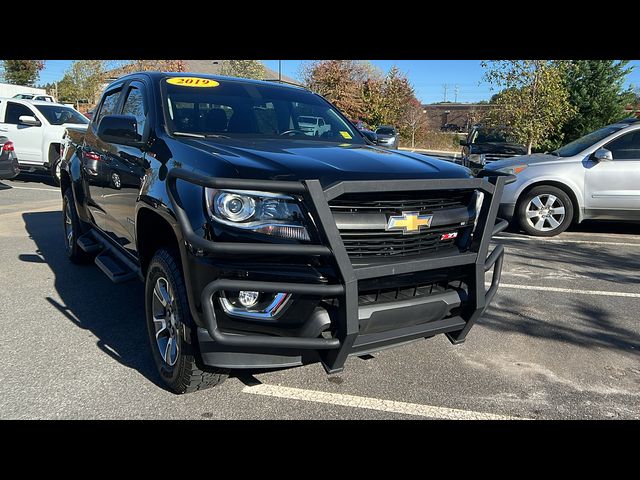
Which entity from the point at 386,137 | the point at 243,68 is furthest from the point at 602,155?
the point at 243,68

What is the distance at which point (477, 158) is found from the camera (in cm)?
1259

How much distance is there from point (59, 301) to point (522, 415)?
3921 millimetres

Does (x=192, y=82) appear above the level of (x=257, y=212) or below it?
above

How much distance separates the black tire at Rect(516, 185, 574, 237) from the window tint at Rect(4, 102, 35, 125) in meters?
11.4

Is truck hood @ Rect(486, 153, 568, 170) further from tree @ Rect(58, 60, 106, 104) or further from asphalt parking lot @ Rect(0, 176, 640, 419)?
tree @ Rect(58, 60, 106, 104)

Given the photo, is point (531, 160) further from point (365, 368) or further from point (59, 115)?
point (59, 115)

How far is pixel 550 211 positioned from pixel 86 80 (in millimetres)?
41217

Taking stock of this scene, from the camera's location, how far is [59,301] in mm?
4676

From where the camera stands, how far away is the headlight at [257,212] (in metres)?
2.49

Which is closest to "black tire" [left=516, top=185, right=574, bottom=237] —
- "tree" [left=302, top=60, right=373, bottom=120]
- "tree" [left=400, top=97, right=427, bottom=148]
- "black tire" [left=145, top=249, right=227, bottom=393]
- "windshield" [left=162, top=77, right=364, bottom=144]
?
"windshield" [left=162, top=77, right=364, bottom=144]

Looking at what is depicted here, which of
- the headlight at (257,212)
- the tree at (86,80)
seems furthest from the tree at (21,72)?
the headlight at (257,212)

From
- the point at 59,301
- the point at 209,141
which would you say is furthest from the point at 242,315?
the point at 59,301

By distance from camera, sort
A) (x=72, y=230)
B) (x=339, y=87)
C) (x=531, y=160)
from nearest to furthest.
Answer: (x=72, y=230) < (x=531, y=160) < (x=339, y=87)

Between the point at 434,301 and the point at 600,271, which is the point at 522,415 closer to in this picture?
the point at 434,301
